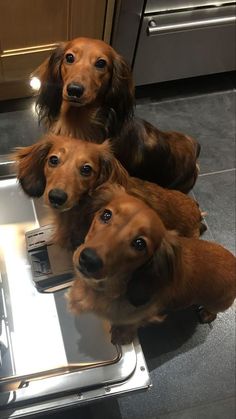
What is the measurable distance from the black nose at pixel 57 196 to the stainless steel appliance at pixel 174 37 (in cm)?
115

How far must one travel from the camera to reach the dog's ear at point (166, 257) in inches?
62.6

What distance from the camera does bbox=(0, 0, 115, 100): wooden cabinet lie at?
226cm

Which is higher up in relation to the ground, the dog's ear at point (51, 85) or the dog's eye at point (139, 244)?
the dog's ear at point (51, 85)

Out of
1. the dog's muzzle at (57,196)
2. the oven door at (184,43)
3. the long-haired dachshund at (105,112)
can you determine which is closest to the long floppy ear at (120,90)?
the long-haired dachshund at (105,112)

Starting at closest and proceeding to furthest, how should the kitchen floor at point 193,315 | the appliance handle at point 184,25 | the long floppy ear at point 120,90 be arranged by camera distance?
the long floppy ear at point 120,90, the kitchen floor at point 193,315, the appliance handle at point 184,25

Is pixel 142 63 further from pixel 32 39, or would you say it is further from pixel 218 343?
pixel 218 343

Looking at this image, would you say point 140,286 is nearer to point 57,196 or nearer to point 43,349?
point 57,196

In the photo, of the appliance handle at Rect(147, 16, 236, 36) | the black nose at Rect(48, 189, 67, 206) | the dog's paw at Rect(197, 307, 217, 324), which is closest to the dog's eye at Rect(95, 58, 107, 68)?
the black nose at Rect(48, 189, 67, 206)

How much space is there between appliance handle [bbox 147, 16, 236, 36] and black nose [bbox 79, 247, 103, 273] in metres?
1.47

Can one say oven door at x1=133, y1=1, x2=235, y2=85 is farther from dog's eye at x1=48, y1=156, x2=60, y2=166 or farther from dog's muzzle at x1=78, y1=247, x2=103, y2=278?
dog's muzzle at x1=78, y1=247, x2=103, y2=278

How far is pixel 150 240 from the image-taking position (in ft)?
5.06

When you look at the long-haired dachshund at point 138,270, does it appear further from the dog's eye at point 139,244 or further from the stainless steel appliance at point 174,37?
the stainless steel appliance at point 174,37

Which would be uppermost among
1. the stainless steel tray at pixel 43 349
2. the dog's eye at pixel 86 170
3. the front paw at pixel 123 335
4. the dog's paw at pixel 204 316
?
the dog's eye at pixel 86 170

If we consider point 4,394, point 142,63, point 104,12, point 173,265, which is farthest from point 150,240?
point 142,63
